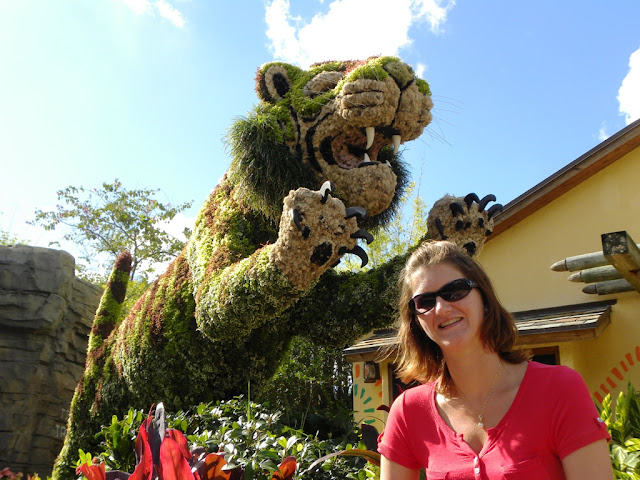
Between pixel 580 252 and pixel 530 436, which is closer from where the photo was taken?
pixel 530 436

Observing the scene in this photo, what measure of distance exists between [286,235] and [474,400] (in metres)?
1.23

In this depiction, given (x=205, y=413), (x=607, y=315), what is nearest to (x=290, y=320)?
(x=205, y=413)

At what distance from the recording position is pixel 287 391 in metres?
9.91

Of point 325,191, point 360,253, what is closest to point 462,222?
point 360,253

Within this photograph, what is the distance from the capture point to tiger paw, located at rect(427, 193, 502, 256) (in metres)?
3.10

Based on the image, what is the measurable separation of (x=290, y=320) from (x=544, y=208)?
17.3ft

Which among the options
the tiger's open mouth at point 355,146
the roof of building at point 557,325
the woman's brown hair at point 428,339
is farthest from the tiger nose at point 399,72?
→ the roof of building at point 557,325

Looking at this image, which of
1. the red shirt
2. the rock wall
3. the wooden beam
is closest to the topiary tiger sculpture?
the red shirt

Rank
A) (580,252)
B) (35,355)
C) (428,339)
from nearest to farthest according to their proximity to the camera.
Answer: (428,339)
(580,252)
(35,355)

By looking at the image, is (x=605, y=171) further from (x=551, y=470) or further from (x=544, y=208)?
(x=551, y=470)

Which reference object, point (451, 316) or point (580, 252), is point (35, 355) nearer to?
point (580, 252)

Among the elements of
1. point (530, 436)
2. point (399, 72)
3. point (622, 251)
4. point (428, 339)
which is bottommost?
point (530, 436)

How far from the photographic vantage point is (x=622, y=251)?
4.15m

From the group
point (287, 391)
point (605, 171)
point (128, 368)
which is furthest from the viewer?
point (287, 391)
